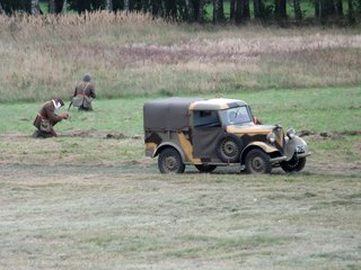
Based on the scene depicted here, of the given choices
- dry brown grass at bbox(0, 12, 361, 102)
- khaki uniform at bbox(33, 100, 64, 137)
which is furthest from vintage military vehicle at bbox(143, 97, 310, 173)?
dry brown grass at bbox(0, 12, 361, 102)

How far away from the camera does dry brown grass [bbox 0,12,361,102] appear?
43750 mm

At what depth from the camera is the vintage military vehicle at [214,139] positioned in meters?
22.5

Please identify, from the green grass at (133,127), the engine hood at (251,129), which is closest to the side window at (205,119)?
the engine hood at (251,129)

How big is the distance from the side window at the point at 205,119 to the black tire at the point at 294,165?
5.04 feet

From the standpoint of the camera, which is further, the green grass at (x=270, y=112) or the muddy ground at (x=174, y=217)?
the green grass at (x=270, y=112)

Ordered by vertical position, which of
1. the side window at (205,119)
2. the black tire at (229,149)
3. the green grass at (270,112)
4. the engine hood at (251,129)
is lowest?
the green grass at (270,112)

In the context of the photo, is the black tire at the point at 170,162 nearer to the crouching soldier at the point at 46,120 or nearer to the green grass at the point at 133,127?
the green grass at the point at 133,127

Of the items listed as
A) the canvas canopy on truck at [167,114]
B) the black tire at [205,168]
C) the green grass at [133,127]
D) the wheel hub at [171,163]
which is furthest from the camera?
the green grass at [133,127]

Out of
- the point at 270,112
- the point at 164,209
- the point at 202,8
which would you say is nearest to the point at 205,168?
the point at 164,209

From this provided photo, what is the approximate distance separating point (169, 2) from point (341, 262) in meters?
76.8

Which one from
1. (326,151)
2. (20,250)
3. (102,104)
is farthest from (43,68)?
(20,250)

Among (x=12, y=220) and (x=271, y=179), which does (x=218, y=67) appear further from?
(x=12, y=220)

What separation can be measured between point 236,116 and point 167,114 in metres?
1.42

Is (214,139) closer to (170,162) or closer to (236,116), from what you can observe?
(236,116)
